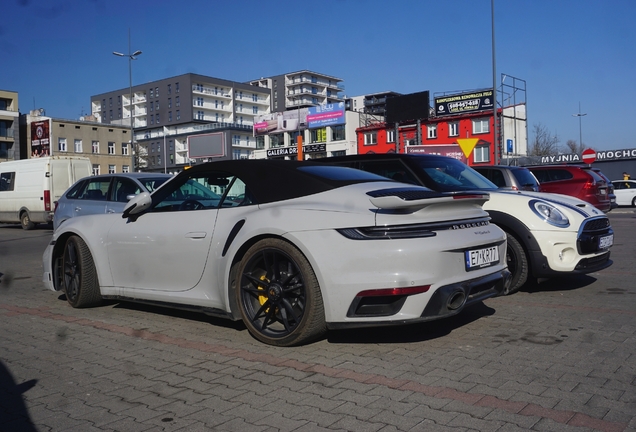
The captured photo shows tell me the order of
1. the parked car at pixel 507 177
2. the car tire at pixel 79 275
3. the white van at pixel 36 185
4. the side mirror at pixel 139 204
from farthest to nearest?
1. the white van at pixel 36 185
2. the parked car at pixel 507 177
3. the car tire at pixel 79 275
4. the side mirror at pixel 139 204

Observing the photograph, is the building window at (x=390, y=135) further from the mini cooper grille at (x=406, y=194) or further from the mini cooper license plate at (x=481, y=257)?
the mini cooper grille at (x=406, y=194)

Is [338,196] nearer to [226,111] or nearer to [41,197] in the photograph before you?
[41,197]

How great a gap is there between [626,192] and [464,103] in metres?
35.0

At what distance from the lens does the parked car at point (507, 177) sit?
9.71m

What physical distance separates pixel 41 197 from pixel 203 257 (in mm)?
18649

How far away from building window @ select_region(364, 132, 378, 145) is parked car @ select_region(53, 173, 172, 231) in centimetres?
6265

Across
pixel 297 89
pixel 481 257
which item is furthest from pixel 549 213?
pixel 297 89

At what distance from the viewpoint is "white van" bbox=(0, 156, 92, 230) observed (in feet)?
69.4

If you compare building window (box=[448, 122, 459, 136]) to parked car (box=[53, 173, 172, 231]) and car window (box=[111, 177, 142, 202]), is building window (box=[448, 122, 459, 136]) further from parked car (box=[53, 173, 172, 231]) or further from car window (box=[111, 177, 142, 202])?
car window (box=[111, 177, 142, 202])

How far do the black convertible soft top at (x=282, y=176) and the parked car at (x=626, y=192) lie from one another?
2995cm

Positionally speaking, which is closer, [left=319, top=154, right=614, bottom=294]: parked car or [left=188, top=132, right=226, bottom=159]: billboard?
[left=319, top=154, right=614, bottom=294]: parked car

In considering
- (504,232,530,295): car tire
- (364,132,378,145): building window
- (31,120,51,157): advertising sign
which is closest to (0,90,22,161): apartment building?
(31,120,51,157): advertising sign

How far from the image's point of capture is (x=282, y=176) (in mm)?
4824

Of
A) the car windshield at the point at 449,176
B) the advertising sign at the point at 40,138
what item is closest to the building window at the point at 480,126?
the advertising sign at the point at 40,138
